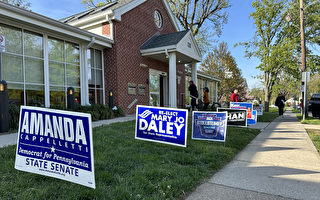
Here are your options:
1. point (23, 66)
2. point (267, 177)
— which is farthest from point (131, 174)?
point (23, 66)

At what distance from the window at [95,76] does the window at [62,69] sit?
0.62 meters

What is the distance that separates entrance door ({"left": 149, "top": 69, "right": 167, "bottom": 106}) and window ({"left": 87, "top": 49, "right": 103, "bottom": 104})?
3374mm

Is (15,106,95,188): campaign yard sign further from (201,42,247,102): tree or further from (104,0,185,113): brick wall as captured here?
(201,42,247,102): tree

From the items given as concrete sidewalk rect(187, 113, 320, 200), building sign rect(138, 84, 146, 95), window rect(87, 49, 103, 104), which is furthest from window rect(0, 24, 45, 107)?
concrete sidewalk rect(187, 113, 320, 200)

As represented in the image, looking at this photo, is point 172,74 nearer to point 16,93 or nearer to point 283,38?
point 16,93

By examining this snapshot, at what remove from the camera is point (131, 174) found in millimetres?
2807

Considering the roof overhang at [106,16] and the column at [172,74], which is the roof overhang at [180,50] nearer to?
the column at [172,74]

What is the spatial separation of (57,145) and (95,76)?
7.90 m

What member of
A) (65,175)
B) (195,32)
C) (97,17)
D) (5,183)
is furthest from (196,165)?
(195,32)

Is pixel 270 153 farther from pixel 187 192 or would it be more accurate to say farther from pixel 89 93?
pixel 89 93

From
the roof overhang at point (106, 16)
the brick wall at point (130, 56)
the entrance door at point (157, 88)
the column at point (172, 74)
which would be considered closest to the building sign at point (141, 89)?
the brick wall at point (130, 56)

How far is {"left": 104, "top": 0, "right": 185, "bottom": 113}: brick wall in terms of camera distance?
9.88 m

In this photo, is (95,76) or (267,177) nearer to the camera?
(267,177)

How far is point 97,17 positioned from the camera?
995 cm
